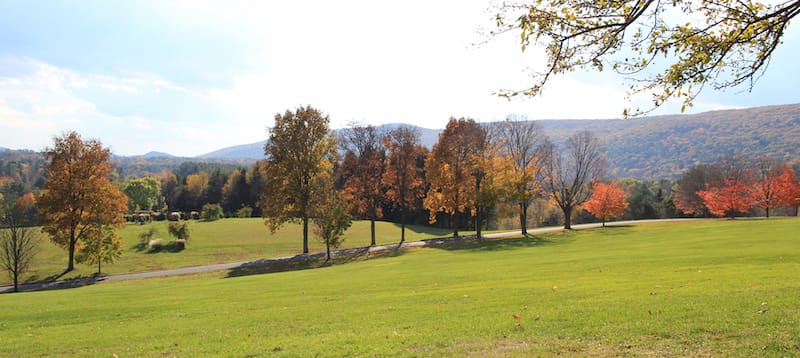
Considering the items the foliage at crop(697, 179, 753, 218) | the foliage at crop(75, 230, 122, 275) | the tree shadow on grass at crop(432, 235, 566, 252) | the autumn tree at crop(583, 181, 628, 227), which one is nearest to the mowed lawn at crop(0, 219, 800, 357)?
the foliage at crop(75, 230, 122, 275)

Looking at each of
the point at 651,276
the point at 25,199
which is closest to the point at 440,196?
the point at 651,276

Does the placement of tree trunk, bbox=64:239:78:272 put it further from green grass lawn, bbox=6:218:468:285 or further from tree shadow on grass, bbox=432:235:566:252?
tree shadow on grass, bbox=432:235:566:252

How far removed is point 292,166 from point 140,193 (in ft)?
252

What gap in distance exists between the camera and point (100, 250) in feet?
116

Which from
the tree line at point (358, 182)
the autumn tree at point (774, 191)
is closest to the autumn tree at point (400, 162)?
the tree line at point (358, 182)

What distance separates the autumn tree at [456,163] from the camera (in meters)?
46.6

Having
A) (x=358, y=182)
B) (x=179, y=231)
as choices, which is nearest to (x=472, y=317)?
(x=358, y=182)

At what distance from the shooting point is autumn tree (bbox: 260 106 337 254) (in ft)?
138

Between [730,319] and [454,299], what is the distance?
262 inches

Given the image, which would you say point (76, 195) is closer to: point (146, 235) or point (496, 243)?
point (146, 235)

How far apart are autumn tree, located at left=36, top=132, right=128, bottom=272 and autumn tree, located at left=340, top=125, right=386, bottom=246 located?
73.6ft

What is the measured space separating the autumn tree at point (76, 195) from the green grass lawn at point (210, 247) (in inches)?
130

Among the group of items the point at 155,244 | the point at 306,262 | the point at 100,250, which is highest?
the point at 100,250

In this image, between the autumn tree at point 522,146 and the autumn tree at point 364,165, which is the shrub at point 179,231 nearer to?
the autumn tree at point 364,165
